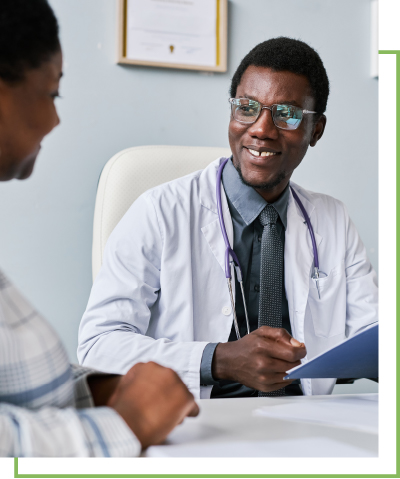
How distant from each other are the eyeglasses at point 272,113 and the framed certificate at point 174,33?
13.9 inches

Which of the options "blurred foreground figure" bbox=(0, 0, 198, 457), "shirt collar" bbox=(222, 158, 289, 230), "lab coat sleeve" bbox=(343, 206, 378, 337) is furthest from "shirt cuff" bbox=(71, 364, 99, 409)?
"lab coat sleeve" bbox=(343, 206, 378, 337)

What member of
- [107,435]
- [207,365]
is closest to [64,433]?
[107,435]

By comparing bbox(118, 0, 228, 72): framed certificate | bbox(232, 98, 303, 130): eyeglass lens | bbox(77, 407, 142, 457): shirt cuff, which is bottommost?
bbox(77, 407, 142, 457): shirt cuff

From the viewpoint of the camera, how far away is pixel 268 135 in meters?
0.93

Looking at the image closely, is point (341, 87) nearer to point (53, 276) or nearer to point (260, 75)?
point (260, 75)

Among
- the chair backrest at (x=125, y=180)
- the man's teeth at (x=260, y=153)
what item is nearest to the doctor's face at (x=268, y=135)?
the man's teeth at (x=260, y=153)

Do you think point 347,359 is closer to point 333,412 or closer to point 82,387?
point 333,412

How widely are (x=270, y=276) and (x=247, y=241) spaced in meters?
0.08

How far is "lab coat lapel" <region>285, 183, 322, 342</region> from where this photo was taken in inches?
36.4

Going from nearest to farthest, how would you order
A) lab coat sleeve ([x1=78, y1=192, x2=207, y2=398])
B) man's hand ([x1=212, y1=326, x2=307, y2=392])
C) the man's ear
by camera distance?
man's hand ([x1=212, y1=326, x2=307, y2=392]) < lab coat sleeve ([x1=78, y1=192, x2=207, y2=398]) < the man's ear

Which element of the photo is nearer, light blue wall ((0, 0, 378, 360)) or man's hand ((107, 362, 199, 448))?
man's hand ((107, 362, 199, 448))

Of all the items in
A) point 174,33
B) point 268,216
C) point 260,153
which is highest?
point 174,33

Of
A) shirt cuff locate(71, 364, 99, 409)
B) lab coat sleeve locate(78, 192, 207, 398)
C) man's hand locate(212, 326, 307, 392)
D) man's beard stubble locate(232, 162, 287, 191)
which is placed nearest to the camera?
shirt cuff locate(71, 364, 99, 409)

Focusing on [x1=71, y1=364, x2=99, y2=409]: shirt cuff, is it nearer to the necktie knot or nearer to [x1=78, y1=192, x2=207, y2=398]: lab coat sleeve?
[x1=78, y1=192, x2=207, y2=398]: lab coat sleeve
